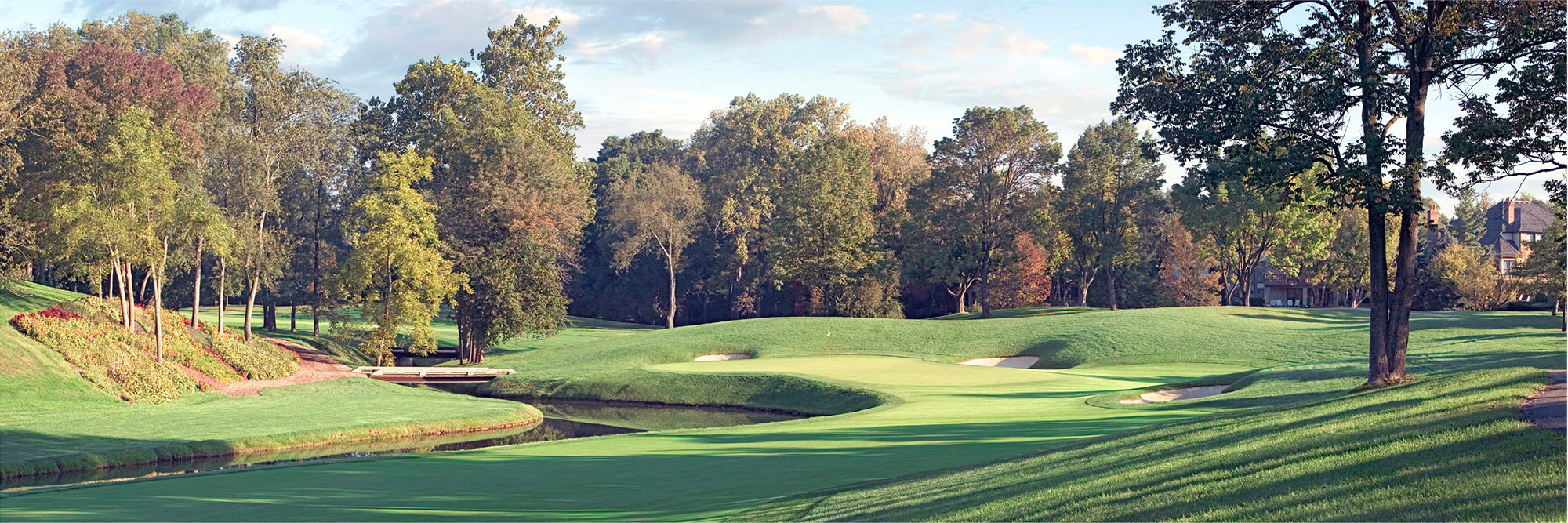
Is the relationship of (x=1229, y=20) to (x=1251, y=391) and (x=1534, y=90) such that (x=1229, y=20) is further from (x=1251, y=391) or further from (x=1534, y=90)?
(x=1251, y=391)

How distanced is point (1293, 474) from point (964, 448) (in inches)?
384

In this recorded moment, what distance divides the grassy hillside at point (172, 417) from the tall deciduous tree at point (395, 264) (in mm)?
11211

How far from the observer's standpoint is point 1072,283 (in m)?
90.6

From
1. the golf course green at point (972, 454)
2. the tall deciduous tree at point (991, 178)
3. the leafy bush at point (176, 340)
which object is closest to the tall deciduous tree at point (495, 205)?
the golf course green at point (972, 454)

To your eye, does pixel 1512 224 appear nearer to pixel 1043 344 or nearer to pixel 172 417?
pixel 1043 344

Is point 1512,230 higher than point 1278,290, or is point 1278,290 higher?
point 1512,230

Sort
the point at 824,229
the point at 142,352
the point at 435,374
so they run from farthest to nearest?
the point at 824,229
the point at 435,374
the point at 142,352

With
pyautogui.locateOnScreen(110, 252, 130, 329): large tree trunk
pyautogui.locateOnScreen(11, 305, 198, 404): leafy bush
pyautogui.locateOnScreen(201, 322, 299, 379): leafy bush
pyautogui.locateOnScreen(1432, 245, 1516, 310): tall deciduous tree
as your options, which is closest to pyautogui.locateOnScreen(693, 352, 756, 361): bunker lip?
pyautogui.locateOnScreen(201, 322, 299, 379): leafy bush

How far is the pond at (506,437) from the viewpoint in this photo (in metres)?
21.7

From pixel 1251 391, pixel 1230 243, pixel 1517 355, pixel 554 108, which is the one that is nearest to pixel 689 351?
pixel 554 108

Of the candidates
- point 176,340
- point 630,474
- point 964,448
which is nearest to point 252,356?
point 176,340

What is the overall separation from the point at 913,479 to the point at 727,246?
247 ft

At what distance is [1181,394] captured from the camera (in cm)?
3225

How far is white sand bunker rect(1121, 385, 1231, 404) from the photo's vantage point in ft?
101
